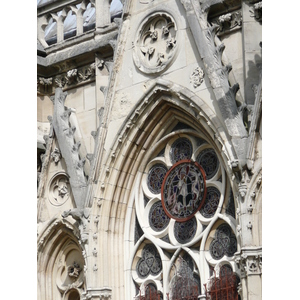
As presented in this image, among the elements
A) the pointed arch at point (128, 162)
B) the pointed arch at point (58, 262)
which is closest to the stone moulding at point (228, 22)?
the pointed arch at point (128, 162)

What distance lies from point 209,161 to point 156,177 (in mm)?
1070

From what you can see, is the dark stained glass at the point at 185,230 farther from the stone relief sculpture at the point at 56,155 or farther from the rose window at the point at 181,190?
the stone relief sculpture at the point at 56,155

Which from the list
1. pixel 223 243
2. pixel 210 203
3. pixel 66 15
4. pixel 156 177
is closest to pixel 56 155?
pixel 156 177

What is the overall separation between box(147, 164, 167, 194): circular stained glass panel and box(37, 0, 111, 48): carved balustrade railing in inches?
110

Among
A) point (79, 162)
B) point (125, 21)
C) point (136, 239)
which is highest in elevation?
point (125, 21)

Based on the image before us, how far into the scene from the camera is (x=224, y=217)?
685 inches

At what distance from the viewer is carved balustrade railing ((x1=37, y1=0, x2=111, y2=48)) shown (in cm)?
2005

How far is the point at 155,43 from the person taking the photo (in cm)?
1864

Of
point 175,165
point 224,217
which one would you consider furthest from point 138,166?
point 224,217

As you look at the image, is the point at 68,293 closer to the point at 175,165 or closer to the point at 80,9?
the point at 175,165

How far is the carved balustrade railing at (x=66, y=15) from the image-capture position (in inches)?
789

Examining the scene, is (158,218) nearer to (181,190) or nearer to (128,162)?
(181,190)
